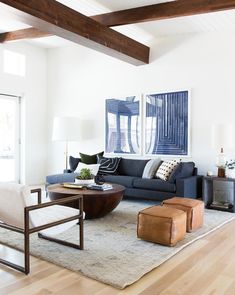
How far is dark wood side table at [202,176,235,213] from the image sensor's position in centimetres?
507

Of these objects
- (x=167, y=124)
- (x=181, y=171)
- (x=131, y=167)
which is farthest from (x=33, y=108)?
(x=181, y=171)

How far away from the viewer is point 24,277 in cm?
253

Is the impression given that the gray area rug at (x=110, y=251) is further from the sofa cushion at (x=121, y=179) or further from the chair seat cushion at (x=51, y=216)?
the sofa cushion at (x=121, y=179)

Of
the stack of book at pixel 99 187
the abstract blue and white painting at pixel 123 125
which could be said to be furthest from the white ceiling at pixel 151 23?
the stack of book at pixel 99 187

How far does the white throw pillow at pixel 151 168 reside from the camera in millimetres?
5680

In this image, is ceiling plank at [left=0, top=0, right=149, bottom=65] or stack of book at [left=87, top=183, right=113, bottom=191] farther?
stack of book at [left=87, top=183, right=113, bottom=191]

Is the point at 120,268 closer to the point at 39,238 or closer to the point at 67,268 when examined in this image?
the point at 67,268

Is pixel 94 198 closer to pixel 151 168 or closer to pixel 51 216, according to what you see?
pixel 51 216

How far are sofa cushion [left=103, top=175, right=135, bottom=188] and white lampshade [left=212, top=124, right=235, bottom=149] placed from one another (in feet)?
5.26

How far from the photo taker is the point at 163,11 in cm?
461

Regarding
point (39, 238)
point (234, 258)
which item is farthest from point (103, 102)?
point (234, 258)

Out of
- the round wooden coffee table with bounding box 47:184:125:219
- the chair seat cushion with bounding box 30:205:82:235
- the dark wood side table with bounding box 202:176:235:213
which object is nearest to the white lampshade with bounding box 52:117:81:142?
the round wooden coffee table with bounding box 47:184:125:219

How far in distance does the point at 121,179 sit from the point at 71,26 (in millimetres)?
2764

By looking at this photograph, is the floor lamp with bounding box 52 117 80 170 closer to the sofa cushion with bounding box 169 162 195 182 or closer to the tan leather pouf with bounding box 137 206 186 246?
the sofa cushion with bounding box 169 162 195 182
